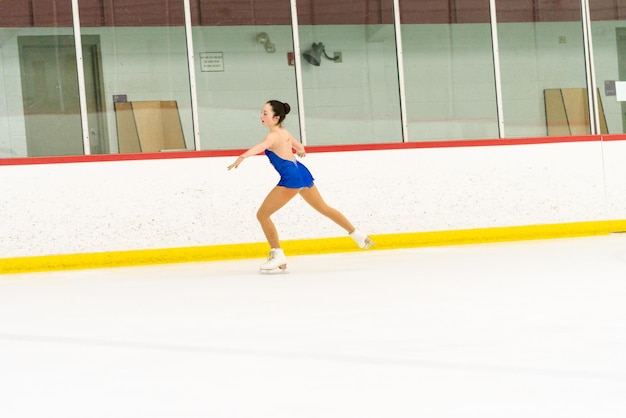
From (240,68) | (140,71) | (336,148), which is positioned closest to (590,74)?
(336,148)

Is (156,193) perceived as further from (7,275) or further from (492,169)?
(492,169)

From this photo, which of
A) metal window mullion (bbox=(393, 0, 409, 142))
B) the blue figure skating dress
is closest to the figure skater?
the blue figure skating dress

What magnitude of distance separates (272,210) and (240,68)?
8.84 ft

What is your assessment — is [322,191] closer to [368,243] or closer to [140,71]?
[368,243]

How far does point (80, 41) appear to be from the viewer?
9.13 meters

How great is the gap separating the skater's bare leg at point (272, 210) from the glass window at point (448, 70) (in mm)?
2836

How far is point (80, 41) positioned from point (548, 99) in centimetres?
479

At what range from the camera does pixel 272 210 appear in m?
7.34

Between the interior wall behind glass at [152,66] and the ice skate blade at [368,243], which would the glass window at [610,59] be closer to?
the ice skate blade at [368,243]

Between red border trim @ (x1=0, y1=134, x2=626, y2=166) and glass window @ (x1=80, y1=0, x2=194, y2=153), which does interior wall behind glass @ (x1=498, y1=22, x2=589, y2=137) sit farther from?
glass window @ (x1=80, y1=0, x2=194, y2=153)

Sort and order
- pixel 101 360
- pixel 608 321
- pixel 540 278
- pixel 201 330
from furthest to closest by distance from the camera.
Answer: pixel 540 278, pixel 201 330, pixel 608 321, pixel 101 360

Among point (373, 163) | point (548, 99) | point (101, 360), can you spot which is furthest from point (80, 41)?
point (101, 360)

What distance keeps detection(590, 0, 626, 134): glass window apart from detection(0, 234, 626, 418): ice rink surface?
372 cm

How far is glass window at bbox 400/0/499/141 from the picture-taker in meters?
9.95
